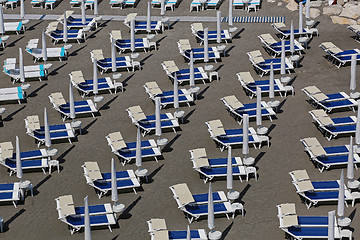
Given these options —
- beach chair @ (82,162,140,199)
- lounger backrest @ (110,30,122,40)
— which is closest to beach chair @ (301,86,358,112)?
beach chair @ (82,162,140,199)

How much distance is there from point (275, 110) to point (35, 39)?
13.8 metres

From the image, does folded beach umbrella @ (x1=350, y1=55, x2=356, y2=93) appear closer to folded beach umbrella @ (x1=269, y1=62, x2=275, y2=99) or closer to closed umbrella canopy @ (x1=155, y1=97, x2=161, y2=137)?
folded beach umbrella @ (x1=269, y1=62, x2=275, y2=99)

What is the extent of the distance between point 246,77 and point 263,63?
6.92 ft

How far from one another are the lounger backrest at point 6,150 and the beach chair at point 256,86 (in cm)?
1081

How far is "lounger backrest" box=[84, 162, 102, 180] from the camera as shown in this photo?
111ft

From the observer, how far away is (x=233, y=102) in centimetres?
3850

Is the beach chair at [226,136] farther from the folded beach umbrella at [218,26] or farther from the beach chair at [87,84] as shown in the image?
the folded beach umbrella at [218,26]

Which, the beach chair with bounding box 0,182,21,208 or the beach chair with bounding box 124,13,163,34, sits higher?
the beach chair with bounding box 124,13,163,34

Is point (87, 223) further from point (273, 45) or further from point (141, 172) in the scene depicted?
point (273, 45)

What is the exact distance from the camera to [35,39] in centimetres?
4572

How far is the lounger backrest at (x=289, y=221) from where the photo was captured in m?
31.0

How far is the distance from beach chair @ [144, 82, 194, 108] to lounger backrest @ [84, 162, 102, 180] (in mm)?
5981

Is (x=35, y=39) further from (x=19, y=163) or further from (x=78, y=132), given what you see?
(x=19, y=163)

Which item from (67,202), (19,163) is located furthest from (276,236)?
(19,163)
